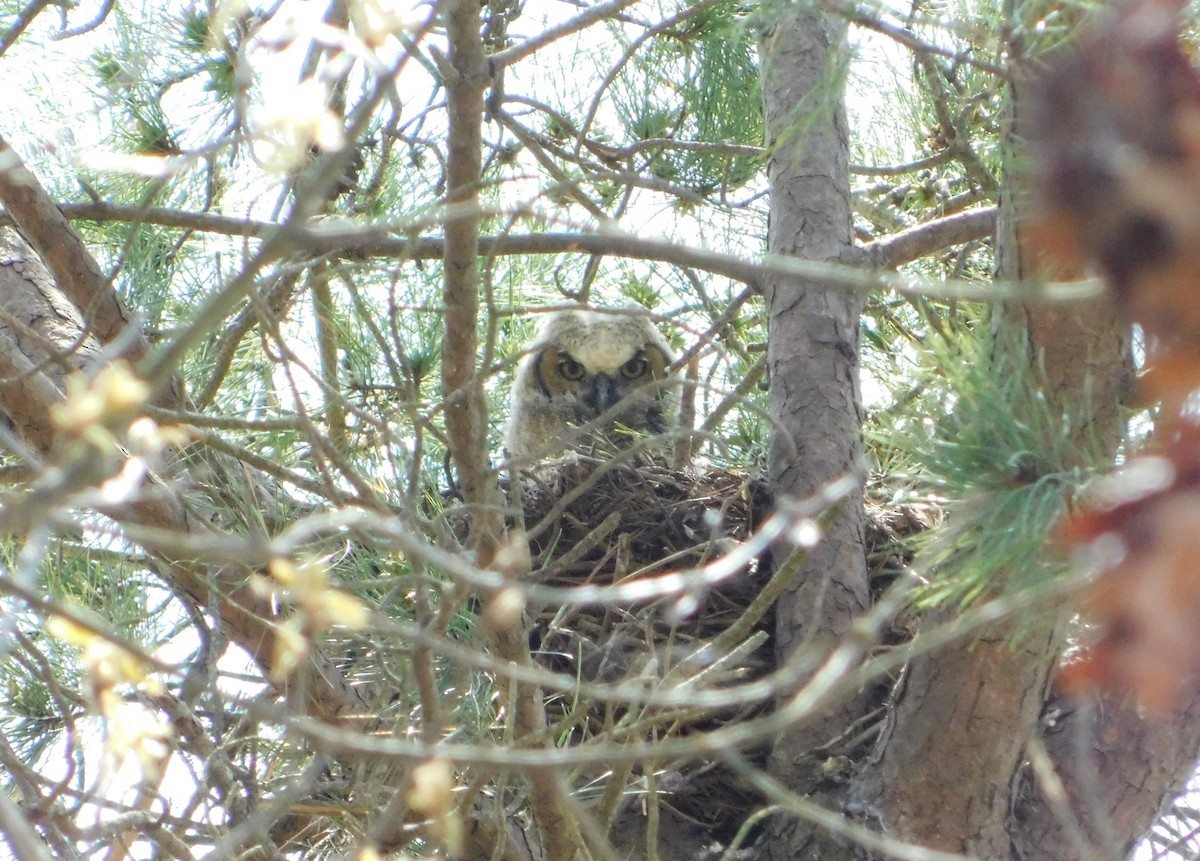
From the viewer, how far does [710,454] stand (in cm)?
372

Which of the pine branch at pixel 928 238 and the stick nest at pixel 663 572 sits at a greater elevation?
the pine branch at pixel 928 238

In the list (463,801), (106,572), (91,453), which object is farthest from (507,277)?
(91,453)

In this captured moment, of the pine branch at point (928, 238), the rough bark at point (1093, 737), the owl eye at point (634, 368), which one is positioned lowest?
the rough bark at point (1093, 737)

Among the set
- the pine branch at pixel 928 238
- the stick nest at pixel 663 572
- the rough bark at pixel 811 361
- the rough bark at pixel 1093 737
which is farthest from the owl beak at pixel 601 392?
the rough bark at pixel 1093 737

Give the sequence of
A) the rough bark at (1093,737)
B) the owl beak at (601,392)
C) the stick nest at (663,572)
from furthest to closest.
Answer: the owl beak at (601,392) → the stick nest at (663,572) → the rough bark at (1093,737)

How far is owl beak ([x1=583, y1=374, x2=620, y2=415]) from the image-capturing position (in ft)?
13.1

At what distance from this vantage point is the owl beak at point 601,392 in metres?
4.00

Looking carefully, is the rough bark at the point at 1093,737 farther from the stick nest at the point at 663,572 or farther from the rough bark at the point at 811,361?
the stick nest at the point at 663,572

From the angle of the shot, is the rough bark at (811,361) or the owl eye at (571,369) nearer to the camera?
the rough bark at (811,361)

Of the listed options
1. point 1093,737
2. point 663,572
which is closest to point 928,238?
point 663,572

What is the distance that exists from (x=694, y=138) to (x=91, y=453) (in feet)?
9.31

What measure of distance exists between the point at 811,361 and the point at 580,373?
140 centimetres

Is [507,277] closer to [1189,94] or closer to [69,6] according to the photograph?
[69,6]

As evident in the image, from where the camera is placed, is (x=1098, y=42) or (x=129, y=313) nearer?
(x=1098, y=42)
